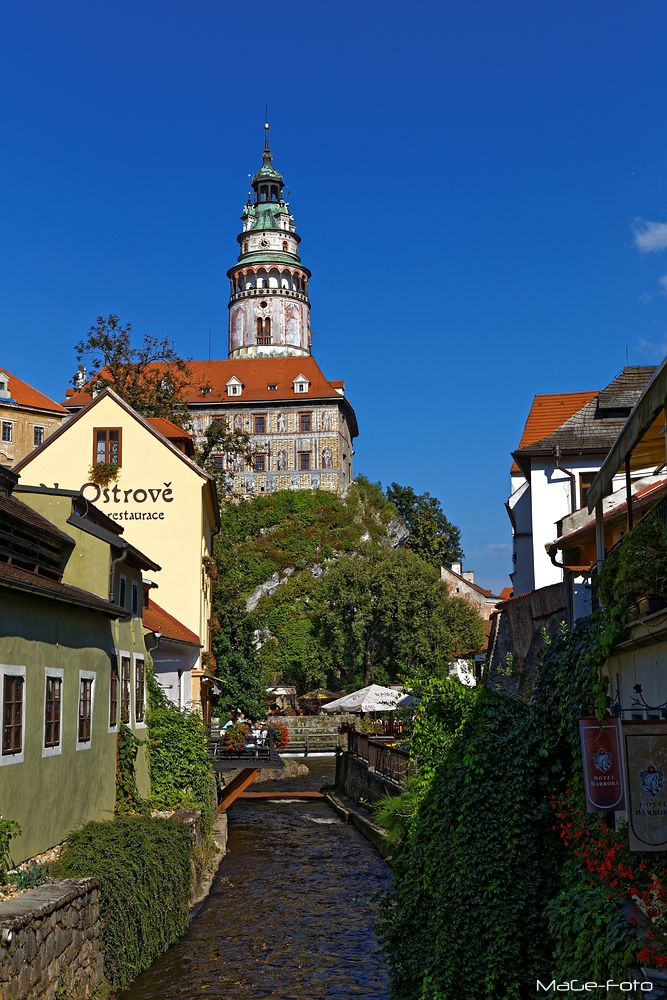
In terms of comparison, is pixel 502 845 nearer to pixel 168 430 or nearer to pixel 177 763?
pixel 177 763

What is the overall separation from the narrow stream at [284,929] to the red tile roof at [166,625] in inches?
227

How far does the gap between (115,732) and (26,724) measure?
4.96 meters

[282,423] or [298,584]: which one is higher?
[282,423]

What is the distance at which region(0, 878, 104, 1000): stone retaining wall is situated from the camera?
968 centimetres

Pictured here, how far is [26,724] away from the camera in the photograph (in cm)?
1251

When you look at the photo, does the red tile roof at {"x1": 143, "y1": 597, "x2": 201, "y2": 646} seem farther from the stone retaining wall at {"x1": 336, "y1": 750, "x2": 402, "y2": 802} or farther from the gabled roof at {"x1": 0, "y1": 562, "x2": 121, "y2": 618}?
the gabled roof at {"x1": 0, "y1": 562, "x2": 121, "y2": 618}

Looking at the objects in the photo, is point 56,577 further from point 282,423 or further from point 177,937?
point 282,423

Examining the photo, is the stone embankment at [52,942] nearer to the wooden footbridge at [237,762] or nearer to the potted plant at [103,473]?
the wooden footbridge at [237,762]

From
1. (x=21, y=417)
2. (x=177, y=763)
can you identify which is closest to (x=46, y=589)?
(x=177, y=763)

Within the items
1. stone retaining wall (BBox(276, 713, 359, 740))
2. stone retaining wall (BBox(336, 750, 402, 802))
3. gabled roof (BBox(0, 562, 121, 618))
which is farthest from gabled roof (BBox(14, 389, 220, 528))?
stone retaining wall (BBox(276, 713, 359, 740))

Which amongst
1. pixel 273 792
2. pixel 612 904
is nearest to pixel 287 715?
pixel 273 792

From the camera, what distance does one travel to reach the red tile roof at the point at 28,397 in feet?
250

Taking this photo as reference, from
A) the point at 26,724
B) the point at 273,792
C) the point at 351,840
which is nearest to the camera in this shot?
the point at 26,724

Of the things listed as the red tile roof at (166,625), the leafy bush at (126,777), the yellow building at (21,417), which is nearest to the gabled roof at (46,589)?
the leafy bush at (126,777)
